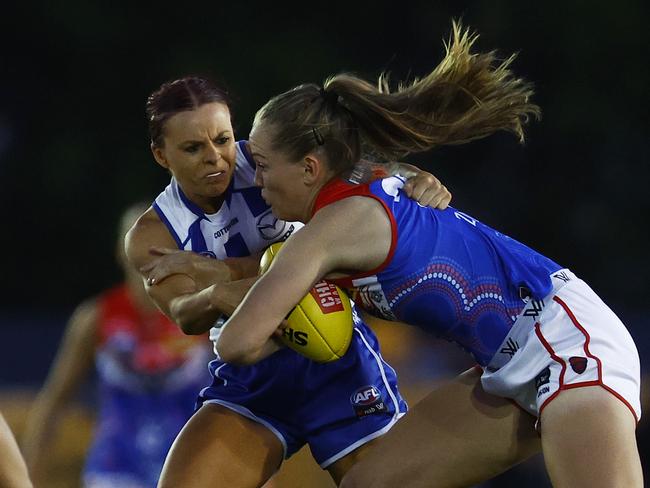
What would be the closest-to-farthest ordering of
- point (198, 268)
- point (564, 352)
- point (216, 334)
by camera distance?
point (564, 352)
point (198, 268)
point (216, 334)

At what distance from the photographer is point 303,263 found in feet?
12.8

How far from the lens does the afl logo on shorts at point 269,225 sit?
4.66 m

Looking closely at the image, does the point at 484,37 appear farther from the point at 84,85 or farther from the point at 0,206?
the point at 0,206

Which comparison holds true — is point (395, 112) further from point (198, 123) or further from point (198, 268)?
point (198, 268)

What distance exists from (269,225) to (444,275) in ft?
2.56

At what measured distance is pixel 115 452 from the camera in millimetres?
6609

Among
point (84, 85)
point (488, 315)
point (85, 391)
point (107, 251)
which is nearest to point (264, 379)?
point (488, 315)

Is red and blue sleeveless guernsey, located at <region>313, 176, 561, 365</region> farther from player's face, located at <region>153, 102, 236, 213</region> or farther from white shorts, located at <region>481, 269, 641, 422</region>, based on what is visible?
player's face, located at <region>153, 102, 236, 213</region>

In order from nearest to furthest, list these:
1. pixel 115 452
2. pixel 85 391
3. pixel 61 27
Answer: pixel 115 452 < pixel 85 391 < pixel 61 27

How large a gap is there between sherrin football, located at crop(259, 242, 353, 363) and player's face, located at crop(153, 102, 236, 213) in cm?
33

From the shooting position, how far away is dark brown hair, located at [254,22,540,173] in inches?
164

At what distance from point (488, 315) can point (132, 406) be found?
2.91m

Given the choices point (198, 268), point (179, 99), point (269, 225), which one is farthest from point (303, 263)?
point (179, 99)

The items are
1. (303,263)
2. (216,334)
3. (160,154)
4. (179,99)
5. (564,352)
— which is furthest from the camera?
(216,334)
